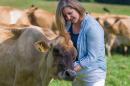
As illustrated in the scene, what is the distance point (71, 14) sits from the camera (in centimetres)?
670

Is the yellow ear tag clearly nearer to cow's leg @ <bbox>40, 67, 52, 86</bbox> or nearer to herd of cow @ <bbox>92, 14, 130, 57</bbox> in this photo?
cow's leg @ <bbox>40, 67, 52, 86</bbox>

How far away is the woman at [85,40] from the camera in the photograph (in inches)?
265

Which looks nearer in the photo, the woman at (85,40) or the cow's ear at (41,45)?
the woman at (85,40)

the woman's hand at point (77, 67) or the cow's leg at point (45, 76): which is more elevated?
the woman's hand at point (77, 67)

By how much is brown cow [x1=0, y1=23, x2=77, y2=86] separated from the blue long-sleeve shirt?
0.16 metres

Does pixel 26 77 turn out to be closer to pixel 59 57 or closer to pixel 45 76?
pixel 45 76

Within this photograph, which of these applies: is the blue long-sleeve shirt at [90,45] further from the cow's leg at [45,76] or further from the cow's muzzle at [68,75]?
the cow's leg at [45,76]

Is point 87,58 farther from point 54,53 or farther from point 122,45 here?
point 122,45

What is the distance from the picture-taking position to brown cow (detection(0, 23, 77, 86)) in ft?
22.9

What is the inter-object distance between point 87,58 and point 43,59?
0.99 metres

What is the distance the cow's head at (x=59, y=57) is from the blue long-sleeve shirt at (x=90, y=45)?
15 cm

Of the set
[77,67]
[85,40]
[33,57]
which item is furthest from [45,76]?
[85,40]

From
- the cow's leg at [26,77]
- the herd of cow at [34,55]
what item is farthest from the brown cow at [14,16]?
the cow's leg at [26,77]

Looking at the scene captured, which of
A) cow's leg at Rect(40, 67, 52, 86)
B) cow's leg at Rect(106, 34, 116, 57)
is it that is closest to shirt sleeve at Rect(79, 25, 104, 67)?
cow's leg at Rect(40, 67, 52, 86)
